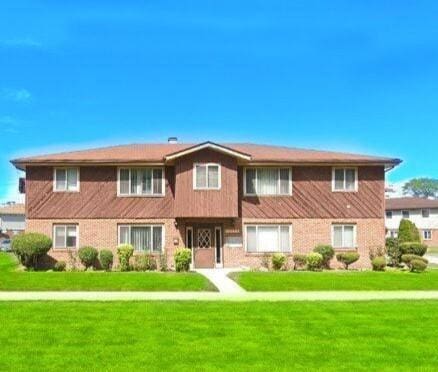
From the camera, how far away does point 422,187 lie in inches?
6713

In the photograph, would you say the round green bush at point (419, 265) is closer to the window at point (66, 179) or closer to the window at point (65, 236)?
the window at point (65, 236)

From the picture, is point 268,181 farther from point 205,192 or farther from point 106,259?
point 106,259

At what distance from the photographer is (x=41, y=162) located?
2794 centimetres

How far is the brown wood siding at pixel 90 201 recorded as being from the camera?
28172 millimetres

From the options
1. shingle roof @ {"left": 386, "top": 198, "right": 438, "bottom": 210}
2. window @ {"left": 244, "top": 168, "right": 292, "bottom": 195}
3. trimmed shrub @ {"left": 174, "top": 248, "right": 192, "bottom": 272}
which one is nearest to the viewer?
trimmed shrub @ {"left": 174, "top": 248, "right": 192, "bottom": 272}

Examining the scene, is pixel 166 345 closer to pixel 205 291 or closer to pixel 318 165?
pixel 205 291

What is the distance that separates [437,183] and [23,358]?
173 metres

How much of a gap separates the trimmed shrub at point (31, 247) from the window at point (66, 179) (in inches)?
109

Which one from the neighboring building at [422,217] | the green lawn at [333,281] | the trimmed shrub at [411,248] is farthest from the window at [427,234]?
the green lawn at [333,281]

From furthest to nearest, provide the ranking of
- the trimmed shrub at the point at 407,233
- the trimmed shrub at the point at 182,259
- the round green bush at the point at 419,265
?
the trimmed shrub at the point at 407,233
the trimmed shrub at the point at 182,259
the round green bush at the point at 419,265

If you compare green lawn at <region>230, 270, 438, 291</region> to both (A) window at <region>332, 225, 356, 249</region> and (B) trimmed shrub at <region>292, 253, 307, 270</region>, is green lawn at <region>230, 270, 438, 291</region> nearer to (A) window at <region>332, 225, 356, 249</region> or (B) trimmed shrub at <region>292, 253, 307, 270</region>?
(B) trimmed shrub at <region>292, 253, 307, 270</region>

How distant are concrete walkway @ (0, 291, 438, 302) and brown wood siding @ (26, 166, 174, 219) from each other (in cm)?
1035

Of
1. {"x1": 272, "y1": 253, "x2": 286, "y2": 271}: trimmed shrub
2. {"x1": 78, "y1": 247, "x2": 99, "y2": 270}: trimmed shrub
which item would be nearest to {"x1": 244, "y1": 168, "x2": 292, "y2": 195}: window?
{"x1": 272, "y1": 253, "x2": 286, "y2": 271}: trimmed shrub

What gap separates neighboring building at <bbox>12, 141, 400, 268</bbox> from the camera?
1097 inches
